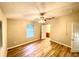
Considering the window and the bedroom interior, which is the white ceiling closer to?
the bedroom interior

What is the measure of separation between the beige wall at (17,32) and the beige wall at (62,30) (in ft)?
3.18

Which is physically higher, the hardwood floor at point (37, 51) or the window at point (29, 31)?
the window at point (29, 31)

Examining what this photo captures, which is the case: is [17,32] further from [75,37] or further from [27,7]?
[75,37]

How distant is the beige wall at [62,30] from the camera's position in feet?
14.6

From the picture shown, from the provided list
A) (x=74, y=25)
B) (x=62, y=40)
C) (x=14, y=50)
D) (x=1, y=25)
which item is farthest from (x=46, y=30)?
(x=1, y=25)

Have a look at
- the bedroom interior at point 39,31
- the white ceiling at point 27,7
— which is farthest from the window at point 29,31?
the white ceiling at point 27,7

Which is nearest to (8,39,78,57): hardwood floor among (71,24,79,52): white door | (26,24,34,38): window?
(26,24,34,38): window

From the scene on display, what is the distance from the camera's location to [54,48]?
3.96 metres

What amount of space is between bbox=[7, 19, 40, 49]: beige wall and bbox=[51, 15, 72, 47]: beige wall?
0.97 meters

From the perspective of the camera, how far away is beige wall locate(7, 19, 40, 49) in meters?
3.24

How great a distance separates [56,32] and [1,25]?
272 centimetres

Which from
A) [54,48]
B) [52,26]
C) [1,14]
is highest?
[1,14]

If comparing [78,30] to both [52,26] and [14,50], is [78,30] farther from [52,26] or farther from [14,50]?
[14,50]

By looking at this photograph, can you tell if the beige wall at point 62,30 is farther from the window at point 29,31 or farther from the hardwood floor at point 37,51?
the window at point 29,31
